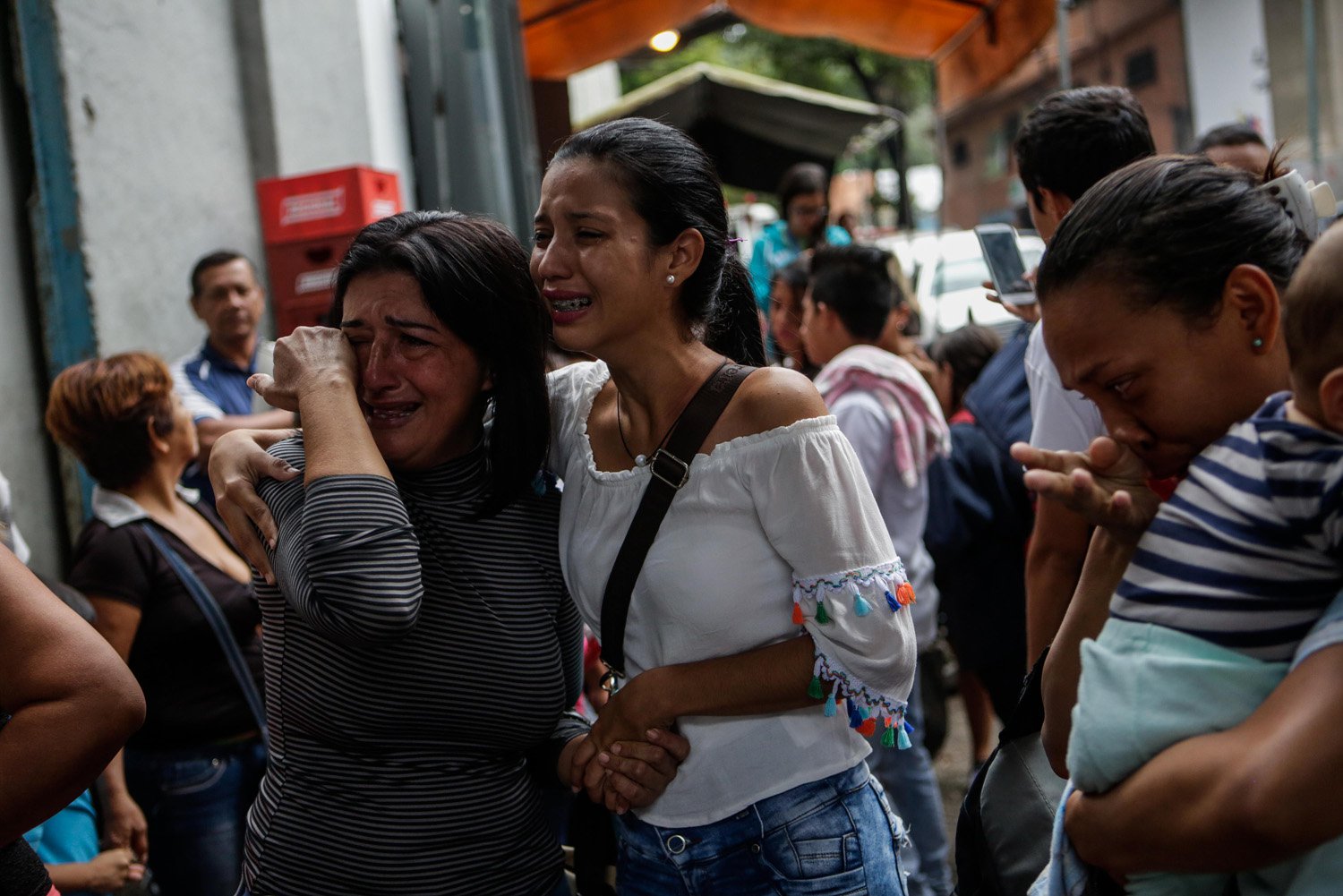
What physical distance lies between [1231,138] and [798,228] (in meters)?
2.99

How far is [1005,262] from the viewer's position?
293 centimetres

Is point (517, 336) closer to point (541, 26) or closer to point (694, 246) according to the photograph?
point (694, 246)

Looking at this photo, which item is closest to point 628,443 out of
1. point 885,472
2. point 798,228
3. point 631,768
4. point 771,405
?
point 771,405

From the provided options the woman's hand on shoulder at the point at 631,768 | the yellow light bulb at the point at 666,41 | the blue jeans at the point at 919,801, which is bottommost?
the blue jeans at the point at 919,801

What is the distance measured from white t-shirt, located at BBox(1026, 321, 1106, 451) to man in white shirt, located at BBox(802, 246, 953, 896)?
1391 mm

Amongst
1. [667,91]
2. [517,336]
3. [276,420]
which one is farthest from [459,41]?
[517,336]

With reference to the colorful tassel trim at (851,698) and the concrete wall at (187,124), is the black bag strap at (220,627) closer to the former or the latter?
the concrete wall at (187,124)

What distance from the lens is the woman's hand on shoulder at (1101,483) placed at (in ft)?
4.22

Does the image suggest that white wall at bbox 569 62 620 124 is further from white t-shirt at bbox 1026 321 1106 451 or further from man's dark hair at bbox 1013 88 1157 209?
white t-shirt at bbox 1026 321 1106 451

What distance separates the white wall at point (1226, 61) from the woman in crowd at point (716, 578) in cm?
2019

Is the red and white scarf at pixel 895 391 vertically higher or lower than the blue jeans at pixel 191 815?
higher

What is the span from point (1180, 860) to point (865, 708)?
2.45 ft

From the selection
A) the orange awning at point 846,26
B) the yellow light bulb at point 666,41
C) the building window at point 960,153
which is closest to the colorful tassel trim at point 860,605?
the orange awning at point 846,26

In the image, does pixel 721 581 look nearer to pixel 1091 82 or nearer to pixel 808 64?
pixel 1091 82
